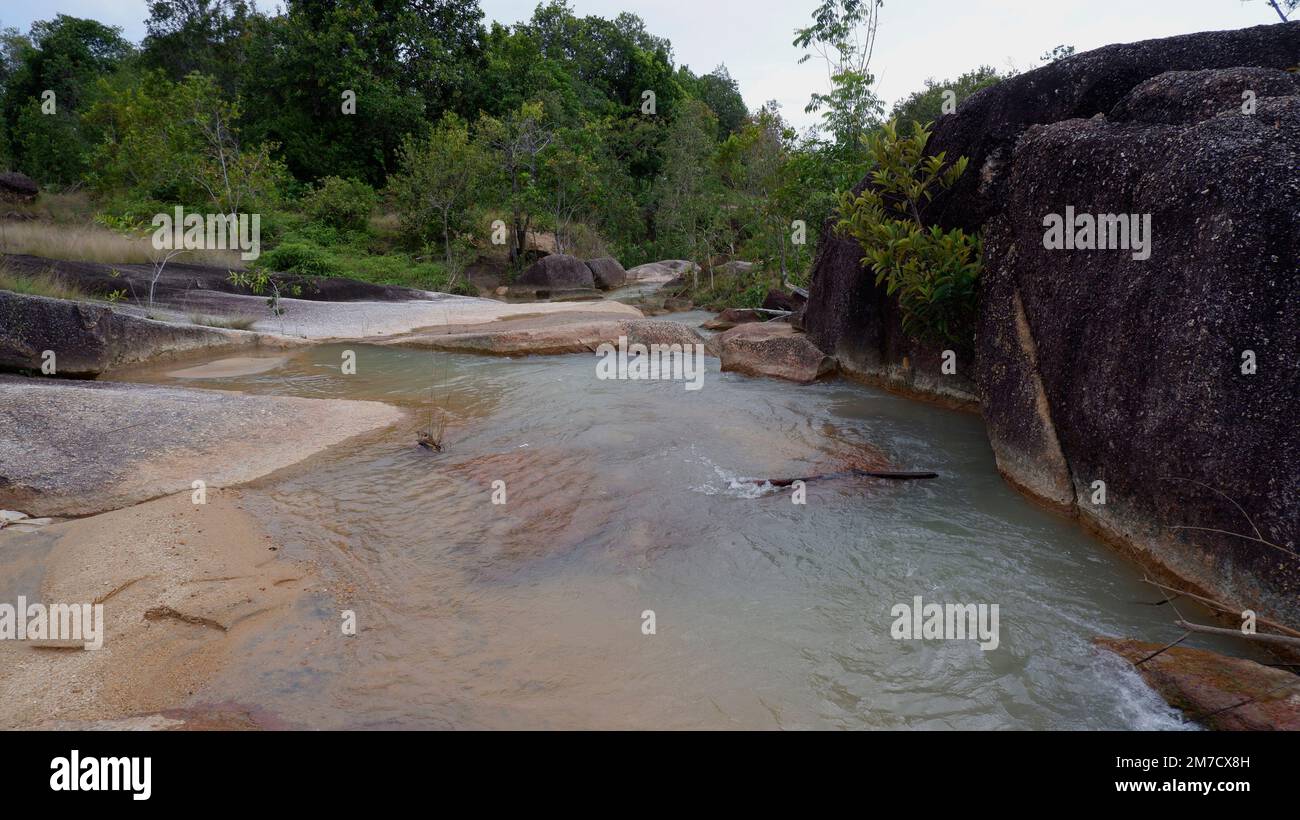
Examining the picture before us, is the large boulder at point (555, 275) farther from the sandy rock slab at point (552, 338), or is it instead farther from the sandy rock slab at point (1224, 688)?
the sandy rock slab at point (1224, 688)

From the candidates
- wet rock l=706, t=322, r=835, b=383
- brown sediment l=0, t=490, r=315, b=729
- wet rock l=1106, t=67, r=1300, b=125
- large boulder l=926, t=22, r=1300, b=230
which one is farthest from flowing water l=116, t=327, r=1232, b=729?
wet rock l=1106, t=67, r=1300, b=125

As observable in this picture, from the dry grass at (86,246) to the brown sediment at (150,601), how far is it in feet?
45.2

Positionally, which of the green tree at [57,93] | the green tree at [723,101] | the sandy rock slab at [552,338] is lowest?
the sandy rock slab at [552,338]

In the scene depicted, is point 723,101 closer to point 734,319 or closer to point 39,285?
point 734,319

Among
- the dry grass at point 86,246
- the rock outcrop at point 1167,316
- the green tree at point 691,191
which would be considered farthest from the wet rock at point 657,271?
the rock outcrop at point 1167,316

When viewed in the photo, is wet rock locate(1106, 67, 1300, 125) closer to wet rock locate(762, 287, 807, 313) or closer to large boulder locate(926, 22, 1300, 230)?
large boulder locate(926, 22, 1300, 230)

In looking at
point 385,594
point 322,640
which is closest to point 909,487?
point 385,594

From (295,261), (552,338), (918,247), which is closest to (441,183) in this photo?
(295,261)

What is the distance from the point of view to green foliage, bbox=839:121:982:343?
305 inches

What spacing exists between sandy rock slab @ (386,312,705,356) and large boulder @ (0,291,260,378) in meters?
4.22

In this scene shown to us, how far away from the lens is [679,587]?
4.61 meters

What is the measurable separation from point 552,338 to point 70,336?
719 centimetres

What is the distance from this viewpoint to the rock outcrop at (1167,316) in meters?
3.84

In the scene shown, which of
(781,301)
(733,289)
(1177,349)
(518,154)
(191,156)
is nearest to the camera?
(1177,349)
